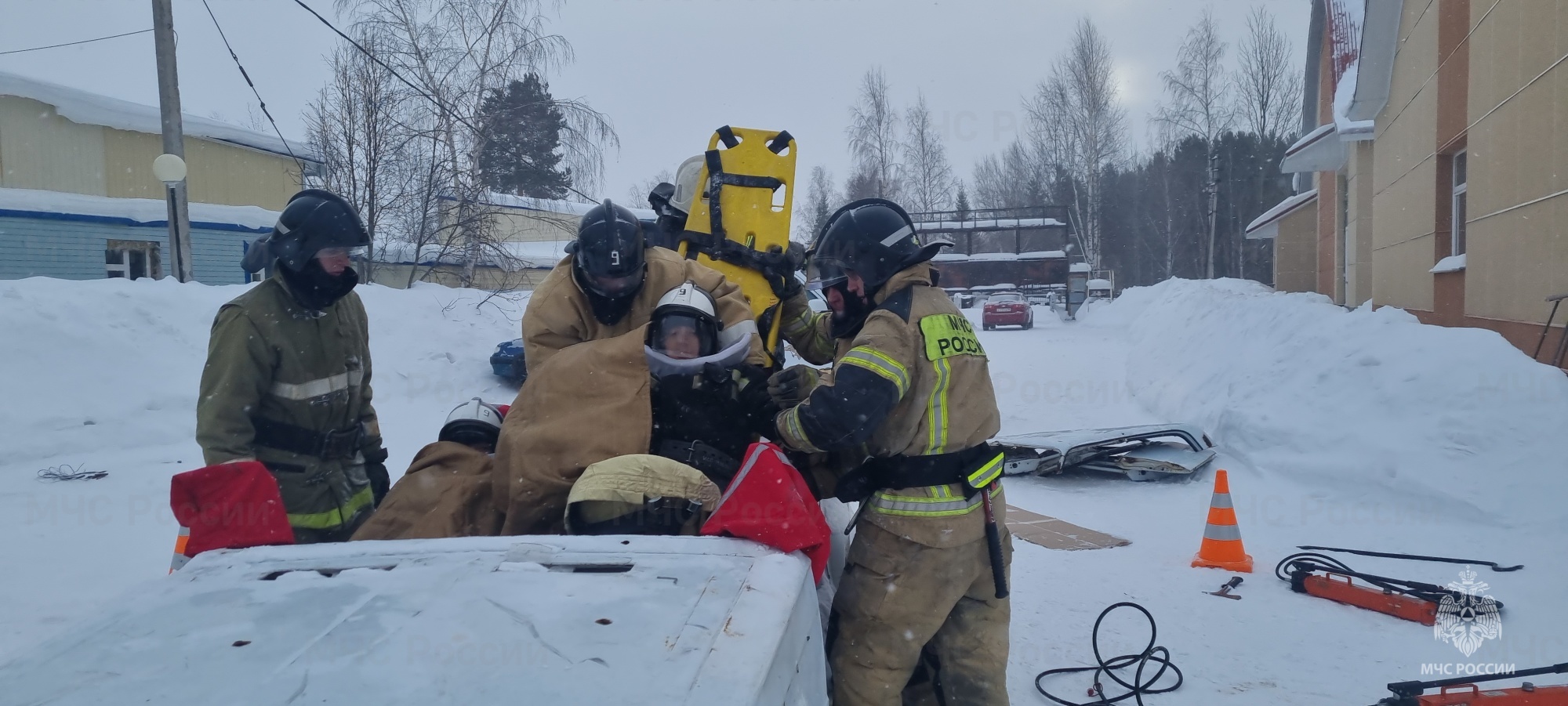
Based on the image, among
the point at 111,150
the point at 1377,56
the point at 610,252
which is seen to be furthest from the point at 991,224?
the point at 610,252

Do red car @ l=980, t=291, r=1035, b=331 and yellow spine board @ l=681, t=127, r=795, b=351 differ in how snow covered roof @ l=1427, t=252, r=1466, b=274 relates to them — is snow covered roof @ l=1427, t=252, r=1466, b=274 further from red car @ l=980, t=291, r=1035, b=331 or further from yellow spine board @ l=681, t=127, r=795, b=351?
red car @ l=980, t=291, r=1035, b=331

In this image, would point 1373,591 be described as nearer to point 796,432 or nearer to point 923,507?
point 923,507

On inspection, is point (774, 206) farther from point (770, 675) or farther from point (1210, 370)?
point (1210, 370)

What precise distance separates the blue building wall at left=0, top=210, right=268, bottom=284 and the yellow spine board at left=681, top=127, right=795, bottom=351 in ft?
49.9

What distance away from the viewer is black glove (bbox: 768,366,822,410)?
2971 mm

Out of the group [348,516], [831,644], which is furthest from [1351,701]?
[348,516]

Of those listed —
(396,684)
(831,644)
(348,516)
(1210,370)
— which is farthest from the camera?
(1210,370)

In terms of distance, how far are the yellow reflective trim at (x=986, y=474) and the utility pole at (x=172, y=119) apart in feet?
38.2

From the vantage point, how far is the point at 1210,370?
33.5 ft

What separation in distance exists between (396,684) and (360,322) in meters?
2.75

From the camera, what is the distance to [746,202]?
190 inches

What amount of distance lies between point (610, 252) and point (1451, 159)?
11.1 metres

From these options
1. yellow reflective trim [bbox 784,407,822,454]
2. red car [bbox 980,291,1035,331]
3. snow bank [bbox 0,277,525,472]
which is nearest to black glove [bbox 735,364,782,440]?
yellow reflective trim [bbox 784,407,822,454]

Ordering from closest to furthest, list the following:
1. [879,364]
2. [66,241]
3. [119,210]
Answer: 1. [879,364]
2. [66,241]
3. [119,210]
